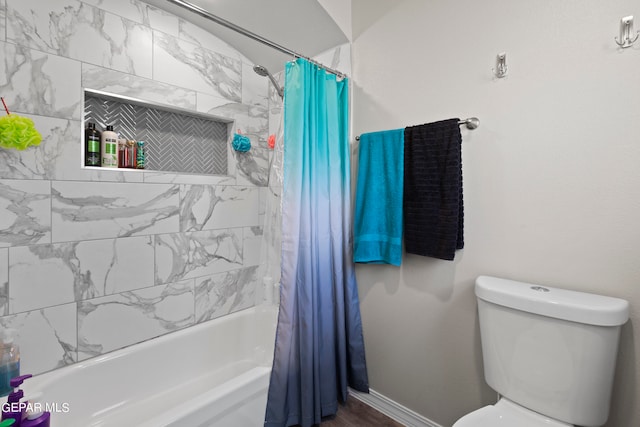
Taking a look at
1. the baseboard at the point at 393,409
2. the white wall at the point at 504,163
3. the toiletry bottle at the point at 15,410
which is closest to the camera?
the toiletry bottle at the point at 15,410

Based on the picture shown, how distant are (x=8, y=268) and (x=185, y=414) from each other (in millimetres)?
1009

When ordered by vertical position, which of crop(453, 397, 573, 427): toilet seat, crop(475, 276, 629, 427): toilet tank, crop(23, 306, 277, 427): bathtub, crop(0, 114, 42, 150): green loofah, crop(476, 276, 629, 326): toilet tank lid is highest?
crop(0, 114, 42, 150): green loofah

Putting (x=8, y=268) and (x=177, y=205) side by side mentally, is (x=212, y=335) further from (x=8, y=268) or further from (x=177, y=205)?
(x=8, y=268)

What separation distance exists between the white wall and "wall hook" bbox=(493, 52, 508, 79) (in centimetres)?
3

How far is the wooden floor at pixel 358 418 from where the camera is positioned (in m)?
1.69

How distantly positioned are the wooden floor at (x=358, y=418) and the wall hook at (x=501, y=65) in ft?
6.12

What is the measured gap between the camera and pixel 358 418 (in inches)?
68.6

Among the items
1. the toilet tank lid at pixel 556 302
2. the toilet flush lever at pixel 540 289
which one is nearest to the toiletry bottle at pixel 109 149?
the toilet tank lid at pixel 556 302

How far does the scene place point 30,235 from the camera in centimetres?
137

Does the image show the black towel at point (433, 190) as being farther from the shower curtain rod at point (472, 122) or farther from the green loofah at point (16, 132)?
the green loofah at point (16, 132)

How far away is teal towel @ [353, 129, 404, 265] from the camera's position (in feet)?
5.30

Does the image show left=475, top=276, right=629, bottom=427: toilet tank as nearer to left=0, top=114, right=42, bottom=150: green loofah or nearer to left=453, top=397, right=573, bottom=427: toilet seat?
left=453, top=397, right=573, bottom=427: toilet seat

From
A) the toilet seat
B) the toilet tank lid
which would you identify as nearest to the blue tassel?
the toilet tank lid

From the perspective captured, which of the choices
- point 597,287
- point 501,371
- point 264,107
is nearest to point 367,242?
point 501,371
